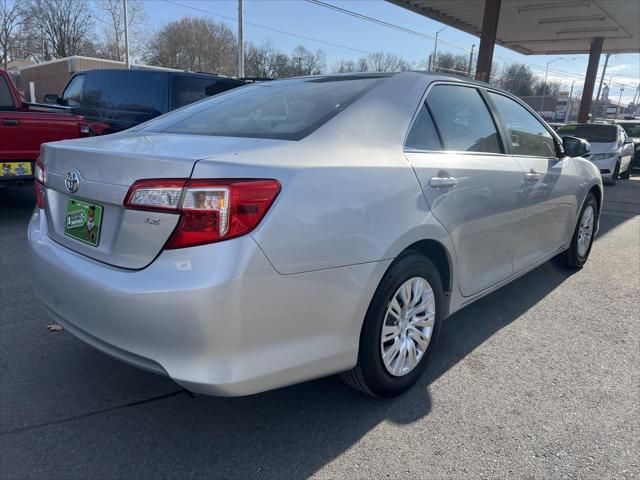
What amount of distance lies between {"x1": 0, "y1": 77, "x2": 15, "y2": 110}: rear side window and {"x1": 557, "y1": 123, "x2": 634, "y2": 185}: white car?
37.5 ft

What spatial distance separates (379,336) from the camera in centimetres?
241

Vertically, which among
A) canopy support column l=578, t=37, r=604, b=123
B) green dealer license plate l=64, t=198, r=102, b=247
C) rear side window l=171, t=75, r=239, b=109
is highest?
canopy support column l=578, t=37, r=604, b=123

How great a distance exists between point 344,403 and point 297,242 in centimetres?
114

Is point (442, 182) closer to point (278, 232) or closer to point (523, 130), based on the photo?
point (278, 232)

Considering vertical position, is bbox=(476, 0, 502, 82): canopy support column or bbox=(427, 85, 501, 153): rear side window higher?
bbox=(476, 0, 502, 82): canopy support column

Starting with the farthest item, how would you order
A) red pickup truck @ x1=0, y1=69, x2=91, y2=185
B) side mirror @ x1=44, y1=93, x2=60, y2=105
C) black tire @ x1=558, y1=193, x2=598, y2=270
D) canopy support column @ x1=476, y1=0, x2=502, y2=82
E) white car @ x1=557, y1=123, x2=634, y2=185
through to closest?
1. canopy support column @ x1=476, y1=0, x2=502, y2=82
2. white car @ x1=557, y1=123, x2=634, y2=185
3. side mirror @ x1=44, y1=93, x2=60, y2=105
4. red pickup truck @ x1=0, y1=69, x2=91, y2=185
5. black tire @ x1=558, y1=193, x2=598, y2=270

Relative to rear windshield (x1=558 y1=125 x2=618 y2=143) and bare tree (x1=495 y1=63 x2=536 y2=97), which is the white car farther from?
bare tree (x1=495 y1=63 x2=536 y2=97)

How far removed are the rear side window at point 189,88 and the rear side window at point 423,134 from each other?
4.77 meters

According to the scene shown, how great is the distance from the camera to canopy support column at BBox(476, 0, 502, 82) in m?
14.3

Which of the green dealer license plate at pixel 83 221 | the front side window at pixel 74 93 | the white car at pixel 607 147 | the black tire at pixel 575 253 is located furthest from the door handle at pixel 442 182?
the white car at pixel 607 147

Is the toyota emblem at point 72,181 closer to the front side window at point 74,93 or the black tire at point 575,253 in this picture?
the black tire at point 575,253

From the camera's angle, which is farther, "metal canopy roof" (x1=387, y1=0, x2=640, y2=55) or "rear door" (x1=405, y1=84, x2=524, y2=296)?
"metal canopy roof" (x1=387, y1=0, x2=640, y2=55)

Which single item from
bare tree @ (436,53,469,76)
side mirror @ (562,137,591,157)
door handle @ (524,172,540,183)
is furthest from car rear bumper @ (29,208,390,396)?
bare tree @ (436,53,469,76)

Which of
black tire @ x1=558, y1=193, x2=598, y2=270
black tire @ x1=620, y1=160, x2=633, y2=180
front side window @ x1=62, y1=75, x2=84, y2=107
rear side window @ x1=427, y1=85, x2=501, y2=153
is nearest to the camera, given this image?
rear side window @ x1=427, y1=85, x2=501, y2=153
